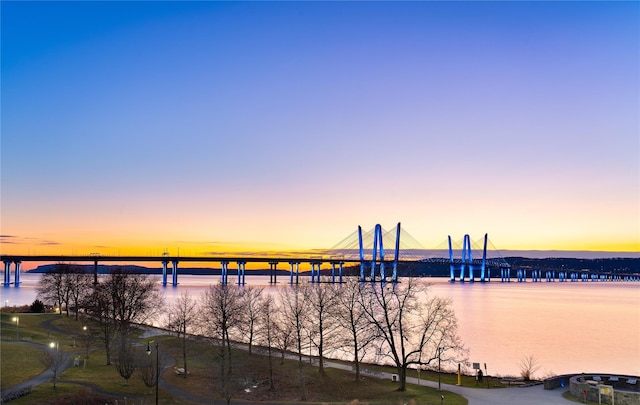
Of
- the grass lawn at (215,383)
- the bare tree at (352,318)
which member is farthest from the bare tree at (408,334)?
the grass lawn at (215,383)

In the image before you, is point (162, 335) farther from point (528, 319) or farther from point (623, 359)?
point (528, 319)

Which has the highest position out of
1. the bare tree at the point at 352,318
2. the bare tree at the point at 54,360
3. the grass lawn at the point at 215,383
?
the bare tree at the point at 352,318

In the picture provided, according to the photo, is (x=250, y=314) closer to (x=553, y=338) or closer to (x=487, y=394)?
(x=487, y=394)

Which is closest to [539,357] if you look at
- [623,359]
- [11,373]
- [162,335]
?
[623,359]

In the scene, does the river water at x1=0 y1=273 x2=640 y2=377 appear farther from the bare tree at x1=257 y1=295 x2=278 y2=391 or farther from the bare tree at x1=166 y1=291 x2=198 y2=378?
the bare tree at x1=166 y1=291 x2=198 y2=378

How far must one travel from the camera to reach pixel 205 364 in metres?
51.8

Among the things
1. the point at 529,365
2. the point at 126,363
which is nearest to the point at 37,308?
the point at 126,363

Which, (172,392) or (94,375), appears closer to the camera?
(172,392)

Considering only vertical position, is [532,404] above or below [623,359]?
above

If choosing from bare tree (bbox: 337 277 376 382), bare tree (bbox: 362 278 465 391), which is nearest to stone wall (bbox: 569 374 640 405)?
bare tree (bbox: 362 278 465 391)

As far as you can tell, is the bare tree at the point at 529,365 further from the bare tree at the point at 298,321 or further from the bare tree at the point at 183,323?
the bare tree at the point at 183,323

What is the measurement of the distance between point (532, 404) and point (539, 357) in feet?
117

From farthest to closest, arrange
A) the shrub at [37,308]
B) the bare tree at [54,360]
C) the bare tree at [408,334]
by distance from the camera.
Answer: the shrub at [37,308] → the bare tree at [408,334] → the bare tree at [54,360]

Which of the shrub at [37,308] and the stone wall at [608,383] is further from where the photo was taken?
the shrub at [37,308]
